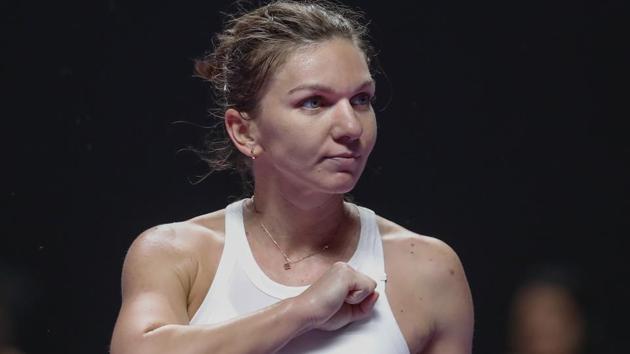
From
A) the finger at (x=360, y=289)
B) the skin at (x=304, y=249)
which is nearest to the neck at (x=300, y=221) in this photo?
the skin at (x=304, y=249)

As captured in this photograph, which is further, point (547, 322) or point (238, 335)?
point (547, 322)

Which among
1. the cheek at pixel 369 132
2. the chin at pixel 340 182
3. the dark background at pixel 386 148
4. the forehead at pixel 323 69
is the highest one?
the forehead at pixel 323 69

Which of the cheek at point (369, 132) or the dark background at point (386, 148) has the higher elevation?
the cheek at point (369, 132)

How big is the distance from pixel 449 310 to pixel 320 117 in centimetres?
44

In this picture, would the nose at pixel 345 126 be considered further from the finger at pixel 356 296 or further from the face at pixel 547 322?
the face at pixel 547 322

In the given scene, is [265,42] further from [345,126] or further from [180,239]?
[180,239]

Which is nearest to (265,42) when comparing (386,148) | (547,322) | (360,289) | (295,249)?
(295,249)

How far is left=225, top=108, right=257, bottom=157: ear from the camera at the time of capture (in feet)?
7.17

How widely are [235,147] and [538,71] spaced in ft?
3.78

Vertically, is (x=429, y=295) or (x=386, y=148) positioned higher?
(x=429, y=295)

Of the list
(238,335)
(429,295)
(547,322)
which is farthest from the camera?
(547,322)

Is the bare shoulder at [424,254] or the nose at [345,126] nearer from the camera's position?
the nose at [345,126]

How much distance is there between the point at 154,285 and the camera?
2.10 metres

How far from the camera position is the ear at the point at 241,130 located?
86.0 inches
